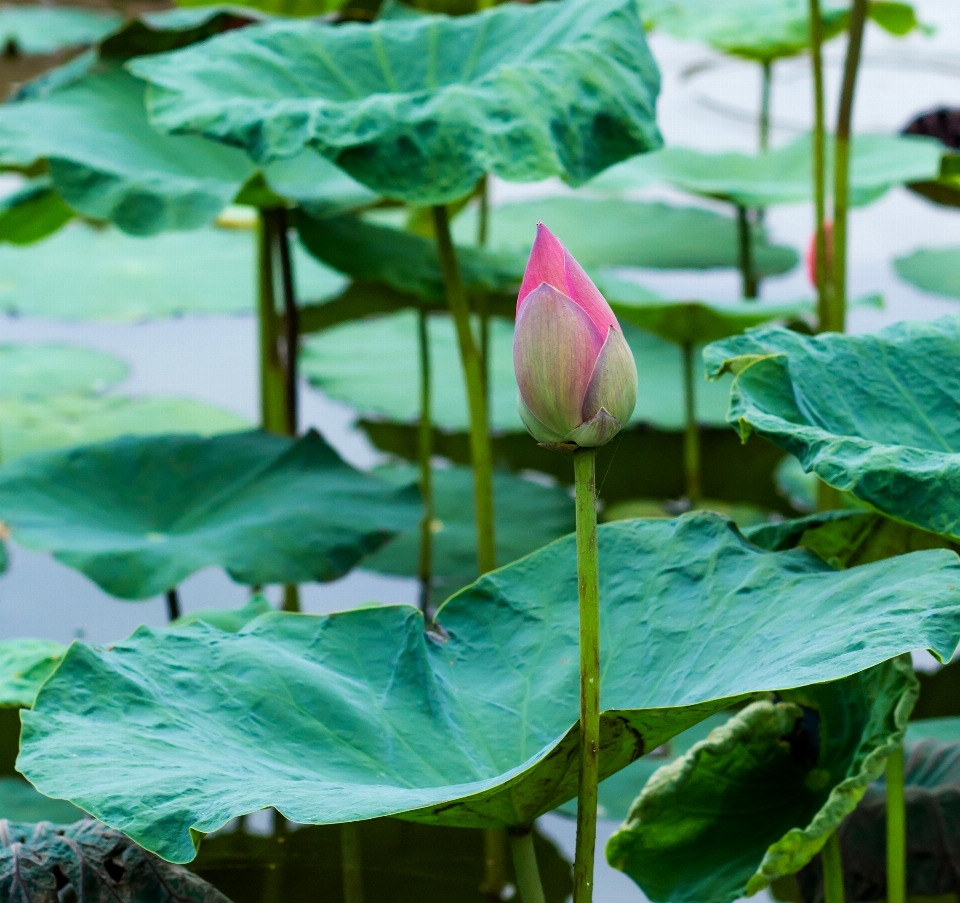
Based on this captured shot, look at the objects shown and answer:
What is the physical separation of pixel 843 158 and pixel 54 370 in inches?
68.0

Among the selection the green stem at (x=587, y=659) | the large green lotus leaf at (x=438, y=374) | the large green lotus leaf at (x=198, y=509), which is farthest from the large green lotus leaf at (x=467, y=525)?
the green stem at (x=587, y=659)

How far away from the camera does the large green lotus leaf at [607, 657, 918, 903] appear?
39.2 inches

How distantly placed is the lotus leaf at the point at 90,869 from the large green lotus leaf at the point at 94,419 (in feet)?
4.36

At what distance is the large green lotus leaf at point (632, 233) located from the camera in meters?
2.84

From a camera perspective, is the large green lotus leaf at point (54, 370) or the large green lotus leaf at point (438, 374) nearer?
the large green lotus leaf at point (438, 374)

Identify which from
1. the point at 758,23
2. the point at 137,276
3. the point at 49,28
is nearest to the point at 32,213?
the point at 137,276

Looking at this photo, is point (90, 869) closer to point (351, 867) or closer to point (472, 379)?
point (351, 867)

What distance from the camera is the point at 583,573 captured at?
0.74 metres

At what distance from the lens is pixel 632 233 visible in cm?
302

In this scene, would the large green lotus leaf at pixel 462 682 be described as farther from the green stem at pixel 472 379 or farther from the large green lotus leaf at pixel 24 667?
the green stem at pixel 472 379

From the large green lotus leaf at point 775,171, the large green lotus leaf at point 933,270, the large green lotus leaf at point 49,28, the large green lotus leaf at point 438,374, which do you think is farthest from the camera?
the large green lotus leaf at point 49,28

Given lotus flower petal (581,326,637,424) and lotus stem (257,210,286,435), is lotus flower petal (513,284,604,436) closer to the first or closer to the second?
lotus flower petal (581,326,637,424)

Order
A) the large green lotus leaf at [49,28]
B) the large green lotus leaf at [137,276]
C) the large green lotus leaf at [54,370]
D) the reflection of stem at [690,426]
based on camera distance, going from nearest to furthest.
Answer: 1. the reflection of stem at [690,426]
2. the large green lotus leaf at [54,370]
3. the large green lotus leaf at [137,276]
4. the large green lotus leaf at [49,28]

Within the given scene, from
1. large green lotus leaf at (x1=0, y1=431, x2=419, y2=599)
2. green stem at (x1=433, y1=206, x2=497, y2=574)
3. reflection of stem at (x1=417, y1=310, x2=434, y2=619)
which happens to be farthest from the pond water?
green stem at (x1=433, y1=206, x2=497, y2=574)
